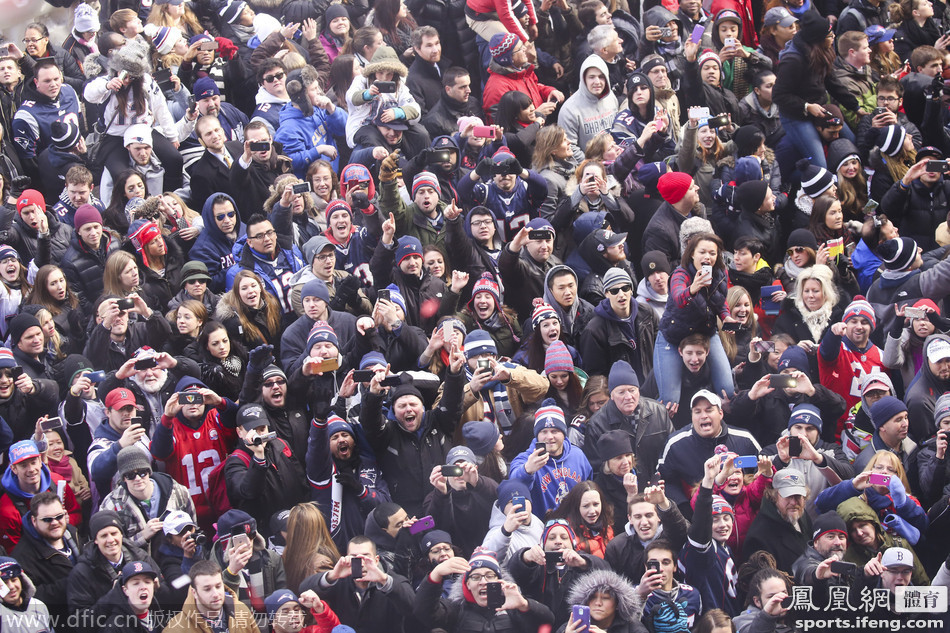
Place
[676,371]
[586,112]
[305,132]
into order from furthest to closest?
[586,112]
[305,132]
[676,371]

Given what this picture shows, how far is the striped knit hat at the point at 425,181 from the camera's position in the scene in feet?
31.6

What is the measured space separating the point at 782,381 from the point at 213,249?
12.1 feet

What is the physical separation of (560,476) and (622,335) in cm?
121

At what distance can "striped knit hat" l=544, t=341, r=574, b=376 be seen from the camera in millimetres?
8672

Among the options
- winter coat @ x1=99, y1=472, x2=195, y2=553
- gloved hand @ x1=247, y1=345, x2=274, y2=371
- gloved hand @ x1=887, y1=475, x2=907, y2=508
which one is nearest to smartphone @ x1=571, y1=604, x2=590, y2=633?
gloved hand @ x1=887, y1=475, x2=907, y2=508

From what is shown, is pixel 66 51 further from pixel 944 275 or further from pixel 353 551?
pixel 944 275

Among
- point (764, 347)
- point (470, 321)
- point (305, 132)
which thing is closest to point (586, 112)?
point (305, 132)

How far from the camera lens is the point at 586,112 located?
10.6 metres

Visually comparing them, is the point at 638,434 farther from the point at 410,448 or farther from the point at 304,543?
the point at 304,543

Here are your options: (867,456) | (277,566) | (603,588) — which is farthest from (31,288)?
(867,456)

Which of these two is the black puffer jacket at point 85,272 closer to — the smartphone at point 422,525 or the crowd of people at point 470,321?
the crowd of people at point 470,321

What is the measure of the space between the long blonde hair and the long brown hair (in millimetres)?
1418

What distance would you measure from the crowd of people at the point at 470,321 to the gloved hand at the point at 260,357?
1.1 inches

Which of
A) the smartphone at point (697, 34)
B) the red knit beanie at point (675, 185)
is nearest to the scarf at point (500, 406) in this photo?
the red knit beanie at point (675, 185)
